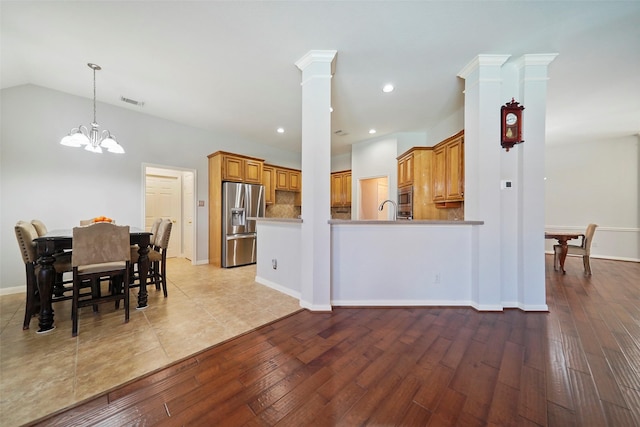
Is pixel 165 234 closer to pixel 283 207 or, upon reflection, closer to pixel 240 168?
pixel 240 168

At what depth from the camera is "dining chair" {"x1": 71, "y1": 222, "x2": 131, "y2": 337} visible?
1.98m

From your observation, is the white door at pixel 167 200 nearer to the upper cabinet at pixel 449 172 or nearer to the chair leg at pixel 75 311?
the chair leg at pixel 75 311

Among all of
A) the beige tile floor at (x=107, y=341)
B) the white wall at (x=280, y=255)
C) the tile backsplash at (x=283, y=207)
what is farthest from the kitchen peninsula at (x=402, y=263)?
the tile backsplash at (x=283, y=207)

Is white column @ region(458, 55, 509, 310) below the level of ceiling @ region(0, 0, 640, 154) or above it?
below

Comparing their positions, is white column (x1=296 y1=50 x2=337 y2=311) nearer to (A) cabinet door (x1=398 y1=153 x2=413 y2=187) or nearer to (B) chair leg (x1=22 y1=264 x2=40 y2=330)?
(A) cabinet door (x1=398 y1=153 x2=413 y2=187)

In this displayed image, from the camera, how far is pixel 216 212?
181 inches

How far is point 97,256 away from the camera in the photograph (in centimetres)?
208

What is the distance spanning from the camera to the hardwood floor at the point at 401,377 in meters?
1.17

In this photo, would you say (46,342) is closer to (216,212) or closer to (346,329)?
(346,329)

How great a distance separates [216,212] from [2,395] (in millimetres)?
3501

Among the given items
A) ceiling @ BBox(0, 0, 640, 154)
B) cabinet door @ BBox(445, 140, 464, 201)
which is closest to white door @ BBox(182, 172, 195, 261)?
ceiling @ BBox(0, 0, 640, 154)

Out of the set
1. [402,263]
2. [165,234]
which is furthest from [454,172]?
[165,234]

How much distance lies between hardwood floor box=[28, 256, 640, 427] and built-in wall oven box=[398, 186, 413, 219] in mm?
2194

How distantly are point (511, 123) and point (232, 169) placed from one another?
460 cm
